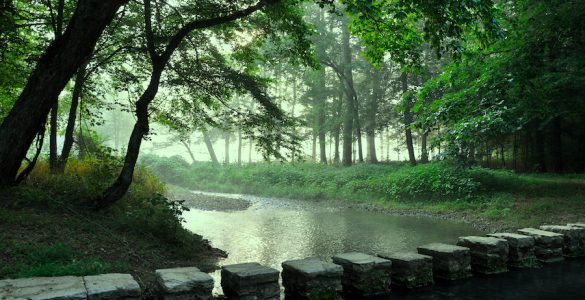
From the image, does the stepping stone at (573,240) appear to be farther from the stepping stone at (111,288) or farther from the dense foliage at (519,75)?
the stepping stone at (111,288)

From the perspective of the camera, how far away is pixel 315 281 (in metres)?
3.56

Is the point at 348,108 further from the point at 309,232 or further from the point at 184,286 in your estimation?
the point at 184,286

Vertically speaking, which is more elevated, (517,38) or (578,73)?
(517,38)

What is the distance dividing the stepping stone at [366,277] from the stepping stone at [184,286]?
5.35 feet

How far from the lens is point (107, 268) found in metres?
4.49

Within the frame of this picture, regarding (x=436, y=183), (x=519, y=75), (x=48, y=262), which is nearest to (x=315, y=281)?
(x=48, y=262)

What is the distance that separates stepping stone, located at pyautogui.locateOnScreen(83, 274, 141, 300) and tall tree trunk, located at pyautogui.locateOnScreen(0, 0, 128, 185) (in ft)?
11.7

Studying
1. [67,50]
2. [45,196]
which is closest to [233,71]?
[67,50]

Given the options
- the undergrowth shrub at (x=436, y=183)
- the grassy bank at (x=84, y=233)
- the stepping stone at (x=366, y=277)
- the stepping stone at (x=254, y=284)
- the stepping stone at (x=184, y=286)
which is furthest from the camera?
the undergrowth shrub at (x=436, y=183)

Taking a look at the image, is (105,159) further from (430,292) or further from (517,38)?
(517,38)

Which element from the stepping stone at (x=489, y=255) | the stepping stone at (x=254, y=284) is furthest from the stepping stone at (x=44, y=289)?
the stepping stone at (x=489, y=255)

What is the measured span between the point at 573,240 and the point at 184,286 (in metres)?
6.25

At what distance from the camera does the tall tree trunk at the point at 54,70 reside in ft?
17.2

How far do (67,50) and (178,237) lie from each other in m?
3.72
